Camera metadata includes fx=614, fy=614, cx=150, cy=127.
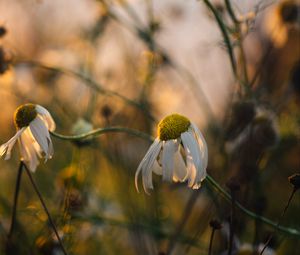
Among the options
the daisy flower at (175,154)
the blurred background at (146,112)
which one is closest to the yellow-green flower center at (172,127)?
the daisy flower at (175,154)

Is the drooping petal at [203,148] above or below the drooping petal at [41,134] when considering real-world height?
below

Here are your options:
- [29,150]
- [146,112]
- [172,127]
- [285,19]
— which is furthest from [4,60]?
[285,19]

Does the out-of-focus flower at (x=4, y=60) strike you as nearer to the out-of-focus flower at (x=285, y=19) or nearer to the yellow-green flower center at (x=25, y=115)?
the yellow-green flower center at (x=25, y=115)

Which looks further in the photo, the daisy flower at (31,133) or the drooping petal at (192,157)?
the daisy flower at (31,133)

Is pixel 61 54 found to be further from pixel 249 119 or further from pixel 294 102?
pixel 249 119

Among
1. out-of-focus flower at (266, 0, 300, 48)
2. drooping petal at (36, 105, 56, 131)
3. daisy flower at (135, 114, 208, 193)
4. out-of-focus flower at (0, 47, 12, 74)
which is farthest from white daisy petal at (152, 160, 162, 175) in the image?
out-of-focus flower at (266, 0, 300, 48)

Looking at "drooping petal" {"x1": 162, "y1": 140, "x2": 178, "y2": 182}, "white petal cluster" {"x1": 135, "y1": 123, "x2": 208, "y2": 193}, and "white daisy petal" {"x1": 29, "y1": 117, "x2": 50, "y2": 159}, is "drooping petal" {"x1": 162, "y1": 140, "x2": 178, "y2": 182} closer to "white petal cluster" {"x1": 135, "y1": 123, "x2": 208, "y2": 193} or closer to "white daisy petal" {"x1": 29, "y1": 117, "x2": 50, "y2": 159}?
"white petal cluster" {"x1": 135, "y1": 123, "x2": 208, "y2": 193}

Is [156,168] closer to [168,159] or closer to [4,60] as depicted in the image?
[168,159]
